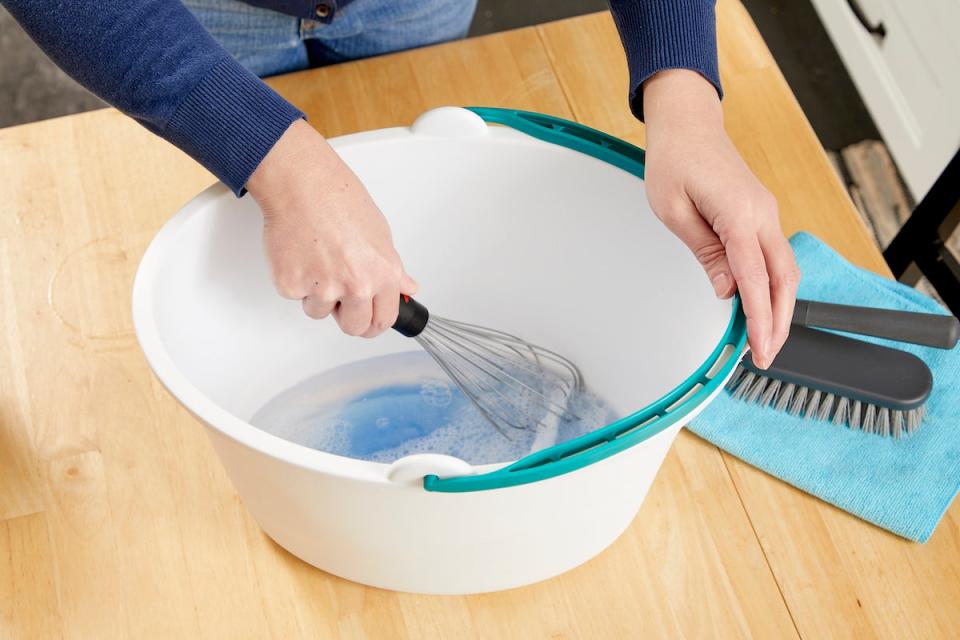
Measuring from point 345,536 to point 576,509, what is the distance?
0.13 meters

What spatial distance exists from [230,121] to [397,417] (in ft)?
0.90

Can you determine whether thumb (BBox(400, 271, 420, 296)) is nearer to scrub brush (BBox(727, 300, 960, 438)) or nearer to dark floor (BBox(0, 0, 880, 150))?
A: scrub brush (BBox(727, 300, 960, 438))

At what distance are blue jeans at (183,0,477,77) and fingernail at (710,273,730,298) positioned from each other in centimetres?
38

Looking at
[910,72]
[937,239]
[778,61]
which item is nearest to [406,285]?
[937,239]

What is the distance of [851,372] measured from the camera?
668mm

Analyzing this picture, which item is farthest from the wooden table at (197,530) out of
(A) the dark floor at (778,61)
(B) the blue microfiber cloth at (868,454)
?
(A) the dark floor at (778,61)

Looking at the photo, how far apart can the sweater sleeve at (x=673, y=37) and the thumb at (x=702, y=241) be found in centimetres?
10

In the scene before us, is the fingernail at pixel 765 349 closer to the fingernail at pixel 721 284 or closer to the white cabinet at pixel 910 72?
the fingernail at pixel 721 284

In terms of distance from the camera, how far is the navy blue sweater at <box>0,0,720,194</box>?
0.52 metres

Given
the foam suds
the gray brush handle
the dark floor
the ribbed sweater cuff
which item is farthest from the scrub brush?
the dark floor

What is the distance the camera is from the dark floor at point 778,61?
1.58 m

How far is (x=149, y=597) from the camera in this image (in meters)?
0.62

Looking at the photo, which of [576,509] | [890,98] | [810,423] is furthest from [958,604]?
[890,98]

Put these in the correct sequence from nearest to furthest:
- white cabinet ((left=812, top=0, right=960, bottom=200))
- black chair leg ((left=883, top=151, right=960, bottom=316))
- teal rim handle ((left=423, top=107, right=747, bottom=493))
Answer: teal rim handle ((left=423, top=107, right=747, bottom=493)) < black chair leg ((left=883, top=151, right=960, bottom=316)) < white cabinet ((left=812, top=0, right=960, bottom=200))
